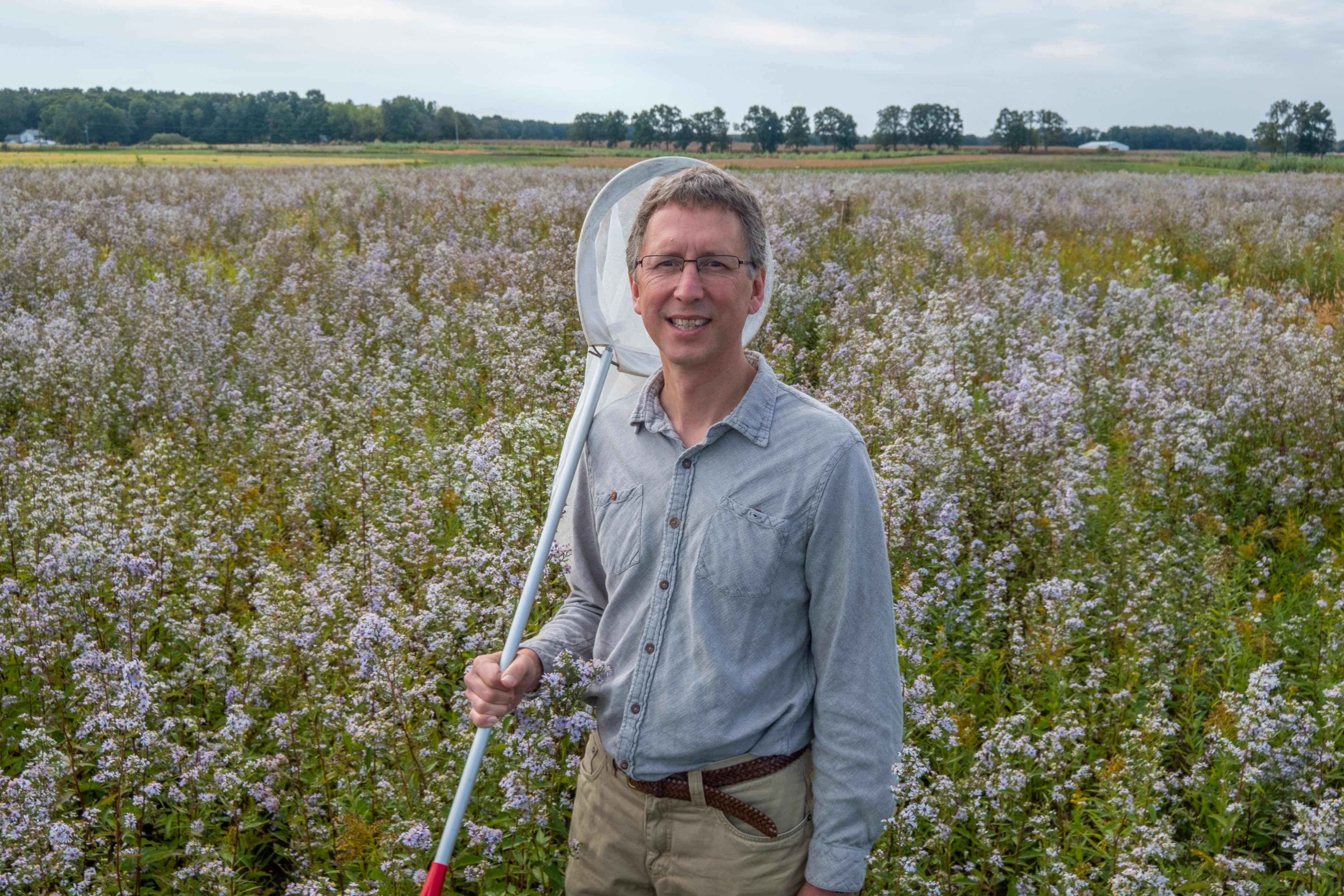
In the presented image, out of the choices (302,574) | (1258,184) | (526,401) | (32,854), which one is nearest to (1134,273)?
(526,401)

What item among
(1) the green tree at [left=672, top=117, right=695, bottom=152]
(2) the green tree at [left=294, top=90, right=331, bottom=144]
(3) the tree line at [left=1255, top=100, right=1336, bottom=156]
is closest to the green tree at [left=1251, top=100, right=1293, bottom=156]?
(3) the tree line at [left=1255, top=100, right=1336, bottom=156]

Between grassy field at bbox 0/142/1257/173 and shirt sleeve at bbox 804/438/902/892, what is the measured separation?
112 feet

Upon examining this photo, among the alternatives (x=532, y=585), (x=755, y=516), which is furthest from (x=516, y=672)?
(x=755, y=516)

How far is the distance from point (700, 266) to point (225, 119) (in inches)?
3854

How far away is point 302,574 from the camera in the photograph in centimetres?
443

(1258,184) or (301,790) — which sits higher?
(1258,184)

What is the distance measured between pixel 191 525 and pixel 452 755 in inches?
113

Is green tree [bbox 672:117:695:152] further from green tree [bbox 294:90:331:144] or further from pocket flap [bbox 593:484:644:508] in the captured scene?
pocket flap [bbox 593:484:644:508]

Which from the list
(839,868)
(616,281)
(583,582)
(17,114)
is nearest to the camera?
(839,868)

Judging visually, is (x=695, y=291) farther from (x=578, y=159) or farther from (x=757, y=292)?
(x=578, y=159)

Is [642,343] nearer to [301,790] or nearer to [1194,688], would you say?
[301,790]

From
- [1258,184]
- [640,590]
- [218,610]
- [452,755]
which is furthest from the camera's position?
[1258,184]

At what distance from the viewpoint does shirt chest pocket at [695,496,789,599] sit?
6.88 ft

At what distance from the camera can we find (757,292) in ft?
7.85
